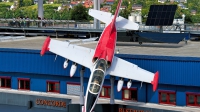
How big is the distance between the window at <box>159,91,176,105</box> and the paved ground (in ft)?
11.7

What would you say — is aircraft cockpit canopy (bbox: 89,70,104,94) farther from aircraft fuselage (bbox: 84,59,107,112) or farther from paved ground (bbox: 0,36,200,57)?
paved ground (bbox: 0,36,200,57)

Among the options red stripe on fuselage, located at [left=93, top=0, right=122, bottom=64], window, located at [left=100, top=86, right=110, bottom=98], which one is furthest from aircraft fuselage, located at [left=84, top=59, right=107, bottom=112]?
window, located at [left=100, top=86, right=110, bottom=98]

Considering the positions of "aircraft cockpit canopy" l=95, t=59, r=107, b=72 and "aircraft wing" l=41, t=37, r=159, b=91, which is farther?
"aircraft cockpit canopy" l=95, t=59, r=107, b=72

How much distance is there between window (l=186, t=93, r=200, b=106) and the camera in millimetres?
42344

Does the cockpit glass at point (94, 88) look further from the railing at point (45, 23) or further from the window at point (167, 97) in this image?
the railing at point (45, 23)

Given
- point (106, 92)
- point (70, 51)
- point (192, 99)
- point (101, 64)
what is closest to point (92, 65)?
point (101, 64)

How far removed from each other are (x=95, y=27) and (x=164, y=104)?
27430 mm

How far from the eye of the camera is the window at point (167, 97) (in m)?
43.2

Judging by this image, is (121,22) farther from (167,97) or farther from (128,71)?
(128,71)

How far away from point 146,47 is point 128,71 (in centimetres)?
1331

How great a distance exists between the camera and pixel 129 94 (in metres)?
45.0

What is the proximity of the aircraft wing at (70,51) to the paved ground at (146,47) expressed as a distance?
6.77m

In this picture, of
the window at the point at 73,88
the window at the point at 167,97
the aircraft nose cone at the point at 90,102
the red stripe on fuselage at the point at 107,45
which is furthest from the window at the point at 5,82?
the aircraft nose cone at the point at 90,102

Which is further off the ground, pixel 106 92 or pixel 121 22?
pixel 121 22
